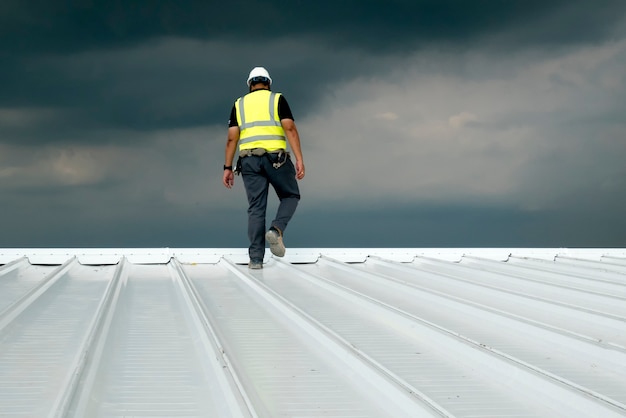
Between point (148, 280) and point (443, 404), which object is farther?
point (148, 280)

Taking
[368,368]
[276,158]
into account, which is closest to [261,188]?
[276,158]

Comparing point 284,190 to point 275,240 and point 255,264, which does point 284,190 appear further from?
point 255,264

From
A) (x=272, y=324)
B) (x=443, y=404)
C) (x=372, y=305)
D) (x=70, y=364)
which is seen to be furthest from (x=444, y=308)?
(x=70, y=364)

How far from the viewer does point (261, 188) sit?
22.1ft

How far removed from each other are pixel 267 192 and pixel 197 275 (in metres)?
1.14

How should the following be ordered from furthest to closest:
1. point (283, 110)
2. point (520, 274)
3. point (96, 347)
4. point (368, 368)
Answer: point (283, 110)
point (520, 274)
point (96, 347)
point (368, 368)

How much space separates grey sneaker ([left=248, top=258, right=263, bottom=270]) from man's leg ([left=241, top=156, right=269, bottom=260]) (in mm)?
29

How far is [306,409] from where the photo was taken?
2492 mm

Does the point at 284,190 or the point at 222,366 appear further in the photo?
the point at 284,190

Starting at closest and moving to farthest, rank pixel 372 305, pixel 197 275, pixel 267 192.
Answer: pixel 372 305 → pixel 197 275 → pixel 267 192

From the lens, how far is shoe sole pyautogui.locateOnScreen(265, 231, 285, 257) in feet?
21.7

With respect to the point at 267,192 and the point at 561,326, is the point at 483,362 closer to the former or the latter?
→ the point at 561,326

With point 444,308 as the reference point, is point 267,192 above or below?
above

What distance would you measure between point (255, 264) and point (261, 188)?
2.49 feet
